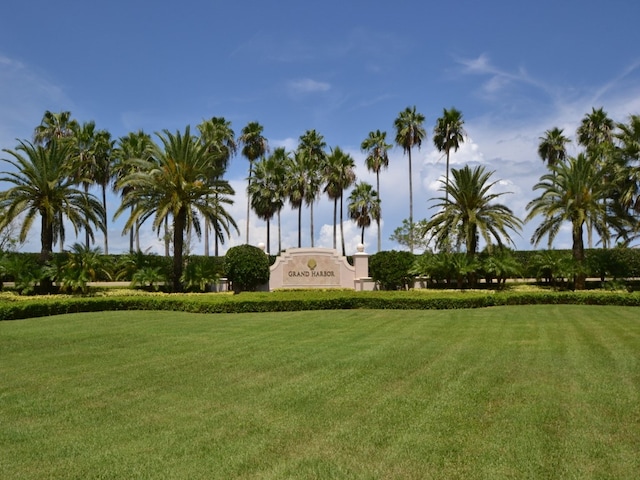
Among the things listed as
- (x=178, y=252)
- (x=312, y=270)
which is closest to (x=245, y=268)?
(x=178, y=252)

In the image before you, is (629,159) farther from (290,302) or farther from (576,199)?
(290,302)

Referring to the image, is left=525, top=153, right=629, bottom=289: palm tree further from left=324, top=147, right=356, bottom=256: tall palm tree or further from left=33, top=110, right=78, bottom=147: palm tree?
left=33, top=110, right=78, bottom=147: palm tree

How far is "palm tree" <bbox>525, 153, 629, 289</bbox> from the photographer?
102ft

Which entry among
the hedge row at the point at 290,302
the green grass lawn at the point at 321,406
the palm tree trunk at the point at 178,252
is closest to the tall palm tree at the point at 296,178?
the palm tree trunk at the point at 178,252

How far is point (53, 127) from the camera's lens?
45.8m

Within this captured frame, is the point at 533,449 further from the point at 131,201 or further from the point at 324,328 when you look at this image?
the point at 131,201

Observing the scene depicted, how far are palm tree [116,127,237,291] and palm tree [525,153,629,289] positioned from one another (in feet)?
62.7

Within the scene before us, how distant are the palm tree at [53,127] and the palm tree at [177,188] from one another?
841 inches

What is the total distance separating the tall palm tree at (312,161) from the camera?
50.1m

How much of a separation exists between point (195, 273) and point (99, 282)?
720cm

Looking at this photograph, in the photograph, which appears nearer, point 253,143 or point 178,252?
point 178,252

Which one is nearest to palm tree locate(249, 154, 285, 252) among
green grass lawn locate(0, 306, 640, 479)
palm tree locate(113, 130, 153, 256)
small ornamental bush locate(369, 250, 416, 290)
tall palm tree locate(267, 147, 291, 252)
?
tall palm tree locate(267, 147, 291, 252)

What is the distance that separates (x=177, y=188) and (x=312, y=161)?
77.1 ft

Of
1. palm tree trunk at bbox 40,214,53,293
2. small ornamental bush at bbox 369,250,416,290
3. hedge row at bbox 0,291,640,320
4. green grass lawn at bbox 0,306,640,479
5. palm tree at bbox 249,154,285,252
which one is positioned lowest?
green grass lawn at bbox 0,306,640,479
